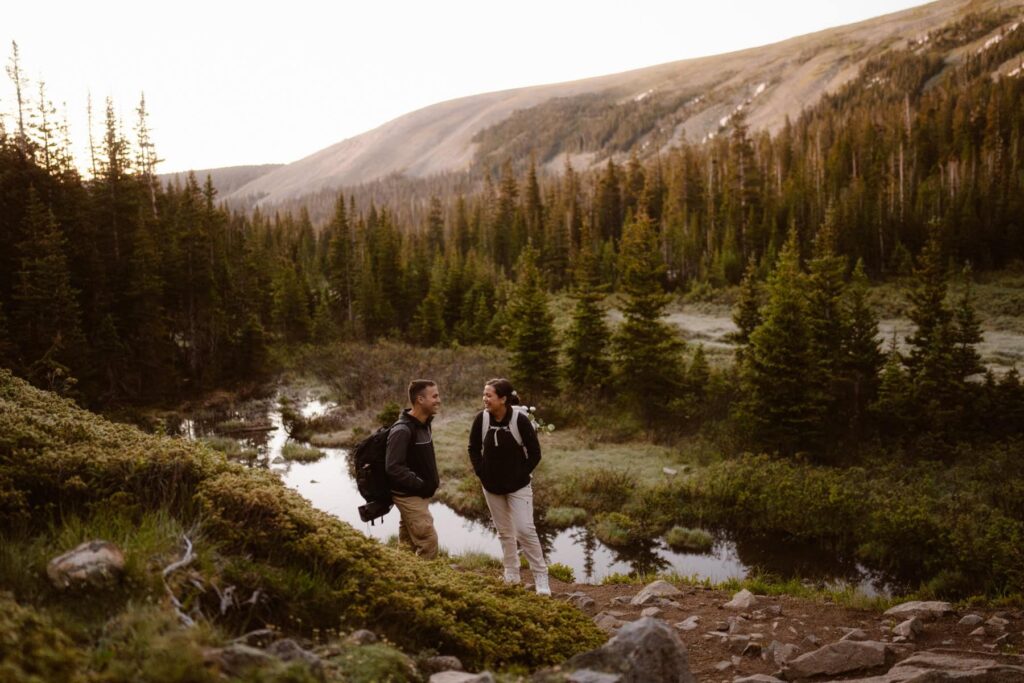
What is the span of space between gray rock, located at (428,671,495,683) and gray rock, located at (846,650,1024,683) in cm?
339

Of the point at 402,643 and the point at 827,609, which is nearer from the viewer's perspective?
the point at 402,643

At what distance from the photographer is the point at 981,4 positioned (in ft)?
577

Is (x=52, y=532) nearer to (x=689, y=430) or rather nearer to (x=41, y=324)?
(x=689, y=430)

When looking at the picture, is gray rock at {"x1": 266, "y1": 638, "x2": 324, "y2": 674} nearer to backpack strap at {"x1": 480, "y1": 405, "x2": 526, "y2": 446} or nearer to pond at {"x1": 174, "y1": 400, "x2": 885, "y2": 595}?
backpack strap at {"x1": 480, "y1": 405, "x2": 526, "y2": 446}

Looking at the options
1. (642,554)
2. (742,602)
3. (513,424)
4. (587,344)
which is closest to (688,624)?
(742,602)

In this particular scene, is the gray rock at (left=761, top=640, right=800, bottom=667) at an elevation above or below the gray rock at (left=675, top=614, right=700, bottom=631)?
above

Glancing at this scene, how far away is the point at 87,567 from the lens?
3.66 metres

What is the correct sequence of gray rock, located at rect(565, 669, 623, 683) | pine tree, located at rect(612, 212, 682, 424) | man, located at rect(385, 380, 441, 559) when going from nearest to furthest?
gray rock, located at rect(565, 669, 623, 683) → man, located at rect(385, 380, 441, 559) → pine tree, located at rect(612, 212, 682, 424)

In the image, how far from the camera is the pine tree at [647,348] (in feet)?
82.3

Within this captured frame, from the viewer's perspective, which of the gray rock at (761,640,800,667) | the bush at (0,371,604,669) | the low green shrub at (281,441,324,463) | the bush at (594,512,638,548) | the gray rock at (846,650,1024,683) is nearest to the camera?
the bush at (0,371,604,669)

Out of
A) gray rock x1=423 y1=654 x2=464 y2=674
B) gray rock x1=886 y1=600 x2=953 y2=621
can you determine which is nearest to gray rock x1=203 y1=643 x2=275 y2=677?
gray rock x1=423 y1=654 x2=464 y2=674

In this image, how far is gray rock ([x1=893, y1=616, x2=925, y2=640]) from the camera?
702 centimetres

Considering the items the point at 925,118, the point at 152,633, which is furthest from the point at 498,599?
the point at 925,118

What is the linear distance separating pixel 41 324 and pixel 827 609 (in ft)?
95.1
